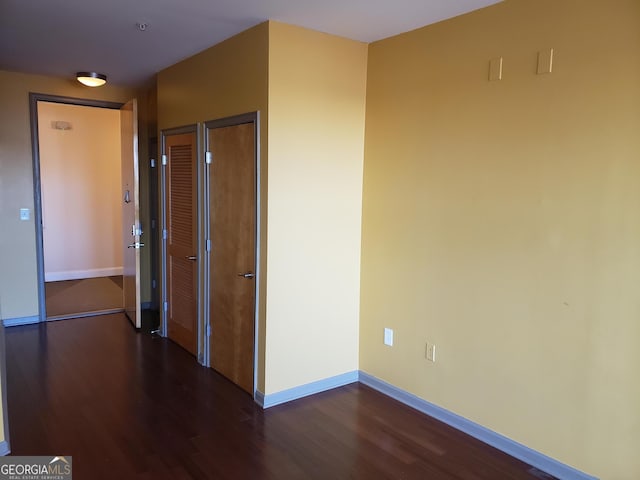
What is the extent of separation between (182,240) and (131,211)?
953 mm

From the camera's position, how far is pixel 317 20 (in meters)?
3.04

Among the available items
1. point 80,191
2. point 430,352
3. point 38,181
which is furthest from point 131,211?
point 430,352

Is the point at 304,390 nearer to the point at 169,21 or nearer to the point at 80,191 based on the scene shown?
the point at 169,21

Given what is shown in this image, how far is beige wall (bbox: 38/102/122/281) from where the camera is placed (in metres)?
7.04

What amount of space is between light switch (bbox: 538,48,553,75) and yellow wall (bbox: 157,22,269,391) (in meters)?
1.64

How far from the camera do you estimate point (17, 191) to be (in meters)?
4.98

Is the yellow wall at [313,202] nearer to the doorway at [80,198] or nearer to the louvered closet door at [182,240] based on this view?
the louvered closet door at [182,240]

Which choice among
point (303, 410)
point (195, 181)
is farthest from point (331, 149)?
point (303, 410)

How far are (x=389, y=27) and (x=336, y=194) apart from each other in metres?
1.19

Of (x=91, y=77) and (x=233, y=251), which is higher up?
(x=91, y=77)

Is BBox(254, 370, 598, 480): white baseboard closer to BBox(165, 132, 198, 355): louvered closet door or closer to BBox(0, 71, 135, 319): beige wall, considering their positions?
BBox(165, 132, 198, 355): louvered closet door

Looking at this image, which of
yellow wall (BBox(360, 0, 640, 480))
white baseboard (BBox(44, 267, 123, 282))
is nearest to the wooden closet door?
yellow wall (BBox(360, 0, 640, 480))

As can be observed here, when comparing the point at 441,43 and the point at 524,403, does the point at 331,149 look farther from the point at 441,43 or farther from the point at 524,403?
the point at 524,403

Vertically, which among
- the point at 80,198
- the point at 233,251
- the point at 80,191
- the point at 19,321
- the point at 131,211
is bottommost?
the point at 19,321
